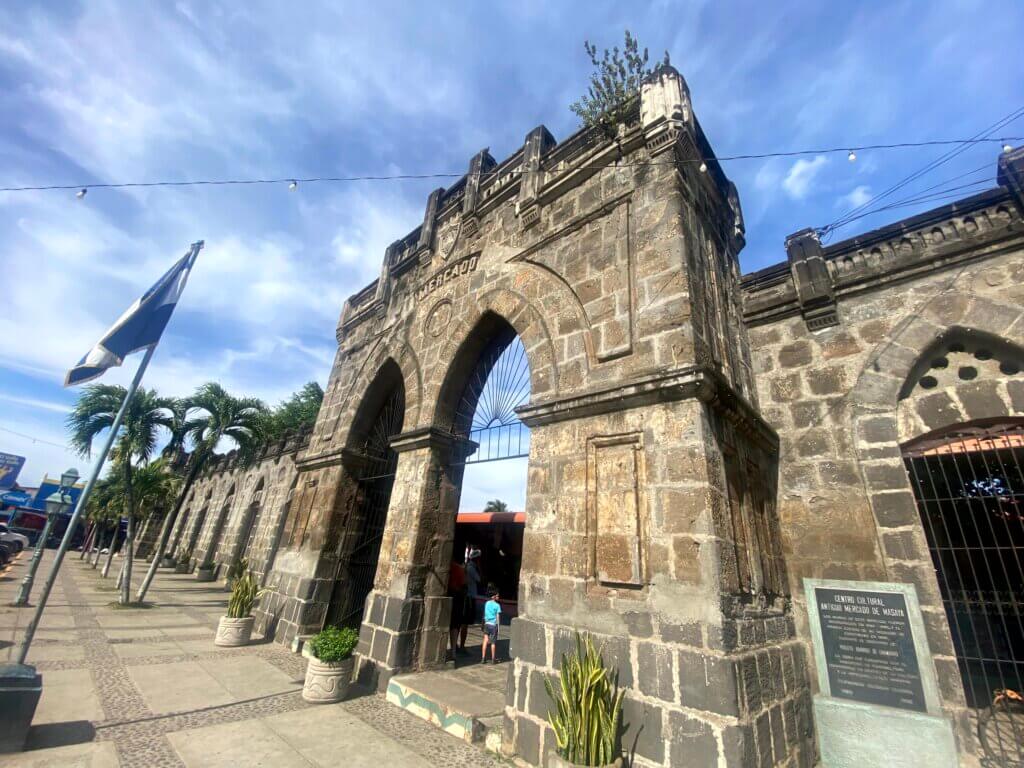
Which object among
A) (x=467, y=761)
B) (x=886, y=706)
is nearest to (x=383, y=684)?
(x=467, y=761)

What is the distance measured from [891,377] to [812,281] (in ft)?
4.52

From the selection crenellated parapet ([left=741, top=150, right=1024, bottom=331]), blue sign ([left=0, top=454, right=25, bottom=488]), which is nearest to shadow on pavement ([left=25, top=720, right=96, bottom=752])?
crenellated parapet ([left=741, top=150, right=1024, bottom=331])

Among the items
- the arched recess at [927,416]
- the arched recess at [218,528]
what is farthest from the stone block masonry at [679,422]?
the arched recess at [218,528]

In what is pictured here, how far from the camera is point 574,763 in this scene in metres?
2.81

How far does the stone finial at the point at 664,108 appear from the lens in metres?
4.89

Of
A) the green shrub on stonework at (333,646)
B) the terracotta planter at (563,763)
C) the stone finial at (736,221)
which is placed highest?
the stone finial at (736,221)

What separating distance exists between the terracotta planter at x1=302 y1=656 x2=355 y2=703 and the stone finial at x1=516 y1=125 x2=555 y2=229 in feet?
18.9

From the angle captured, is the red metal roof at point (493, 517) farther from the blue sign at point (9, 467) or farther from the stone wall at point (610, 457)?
the blue sign at point (9, 467)

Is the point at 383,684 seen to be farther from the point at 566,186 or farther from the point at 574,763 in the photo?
the point at 566,186

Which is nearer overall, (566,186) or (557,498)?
(557,498)

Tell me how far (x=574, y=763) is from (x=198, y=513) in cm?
2607

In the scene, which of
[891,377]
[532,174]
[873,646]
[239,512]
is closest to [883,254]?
[891,377]

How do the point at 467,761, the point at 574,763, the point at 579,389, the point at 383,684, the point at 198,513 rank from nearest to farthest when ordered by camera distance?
the point at 574,763 → the point at 467,761 → the point at 579,389 → the point at 383,684 → the point at 198,513

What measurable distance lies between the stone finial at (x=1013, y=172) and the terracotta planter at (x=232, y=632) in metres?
10.7
